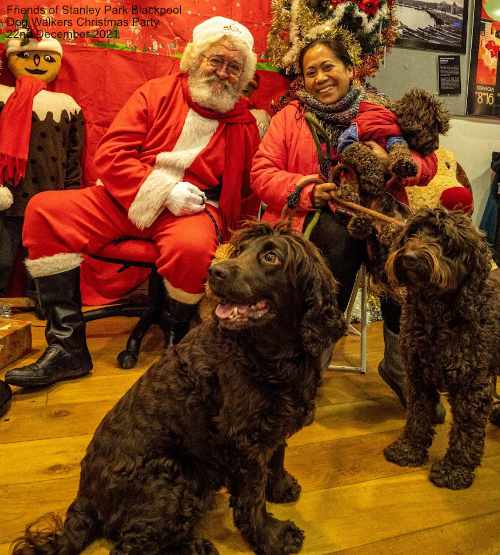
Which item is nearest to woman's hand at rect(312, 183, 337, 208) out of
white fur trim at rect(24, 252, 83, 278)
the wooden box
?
white fur trim at rect(24, 252, 83, 278)

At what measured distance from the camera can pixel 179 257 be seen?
2166mm

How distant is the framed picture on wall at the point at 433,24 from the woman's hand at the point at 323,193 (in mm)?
2137

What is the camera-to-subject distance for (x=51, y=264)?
2.20 m

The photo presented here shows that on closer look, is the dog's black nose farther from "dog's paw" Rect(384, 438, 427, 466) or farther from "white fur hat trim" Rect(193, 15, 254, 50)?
"white fur hat trim" Rect(193, 15, 254, 50)

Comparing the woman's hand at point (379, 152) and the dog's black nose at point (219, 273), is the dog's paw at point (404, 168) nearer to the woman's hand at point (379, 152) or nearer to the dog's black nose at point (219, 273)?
the woman's hand at point (379, 152)

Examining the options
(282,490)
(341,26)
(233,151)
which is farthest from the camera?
(341,26)

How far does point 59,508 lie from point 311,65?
1921 millimetres

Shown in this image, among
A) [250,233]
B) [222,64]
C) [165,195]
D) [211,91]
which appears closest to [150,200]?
[165,195]

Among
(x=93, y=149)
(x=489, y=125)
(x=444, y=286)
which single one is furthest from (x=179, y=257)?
(x=489, y=125)

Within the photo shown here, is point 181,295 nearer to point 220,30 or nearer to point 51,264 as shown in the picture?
point 51,264

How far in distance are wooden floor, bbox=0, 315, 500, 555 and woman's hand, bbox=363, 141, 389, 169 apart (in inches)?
41.1

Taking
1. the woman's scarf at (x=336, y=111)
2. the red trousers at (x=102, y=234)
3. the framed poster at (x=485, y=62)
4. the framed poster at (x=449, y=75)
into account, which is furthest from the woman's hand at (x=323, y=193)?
the framed poster at (x=485, y=62)

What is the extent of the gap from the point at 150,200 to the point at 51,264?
523 mm

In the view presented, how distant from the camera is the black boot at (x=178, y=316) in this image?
2291 mm
